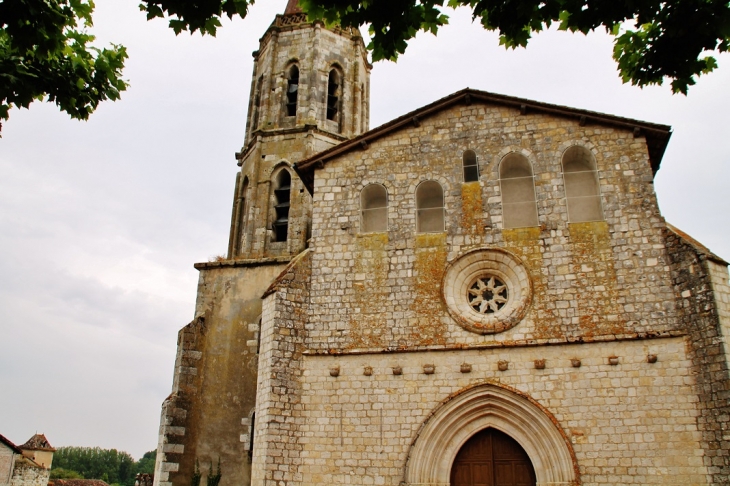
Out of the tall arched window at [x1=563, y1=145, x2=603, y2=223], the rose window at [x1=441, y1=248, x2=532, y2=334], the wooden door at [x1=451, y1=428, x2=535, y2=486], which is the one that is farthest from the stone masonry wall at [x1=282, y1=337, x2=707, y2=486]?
the tall arched window at [x1=563, y1=145, x2=603, y2=223]

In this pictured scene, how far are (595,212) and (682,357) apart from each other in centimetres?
315

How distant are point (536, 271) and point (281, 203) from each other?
7.98 m

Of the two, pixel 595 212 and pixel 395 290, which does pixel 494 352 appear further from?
pixel 595 212

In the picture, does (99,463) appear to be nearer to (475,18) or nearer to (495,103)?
(495,103)

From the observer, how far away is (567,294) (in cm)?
1161

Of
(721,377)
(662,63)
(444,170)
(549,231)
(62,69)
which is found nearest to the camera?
(662,63)

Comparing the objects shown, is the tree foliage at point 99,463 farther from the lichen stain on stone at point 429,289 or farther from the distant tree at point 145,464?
the lichen stain on stone at point 429,289

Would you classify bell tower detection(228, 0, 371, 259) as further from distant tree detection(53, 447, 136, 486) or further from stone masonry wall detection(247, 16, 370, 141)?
distant tree detection(53, 447, 136, 486)

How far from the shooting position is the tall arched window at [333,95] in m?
18.9

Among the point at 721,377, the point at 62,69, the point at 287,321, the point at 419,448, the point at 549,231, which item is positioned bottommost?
the point at 419,448

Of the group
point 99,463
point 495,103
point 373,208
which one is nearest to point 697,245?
point 495,103

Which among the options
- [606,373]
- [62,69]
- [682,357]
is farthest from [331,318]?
[62,69]

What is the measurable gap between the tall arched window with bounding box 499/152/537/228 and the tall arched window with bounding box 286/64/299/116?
7804 millimetres

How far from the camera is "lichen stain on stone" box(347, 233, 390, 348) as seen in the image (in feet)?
39.8
